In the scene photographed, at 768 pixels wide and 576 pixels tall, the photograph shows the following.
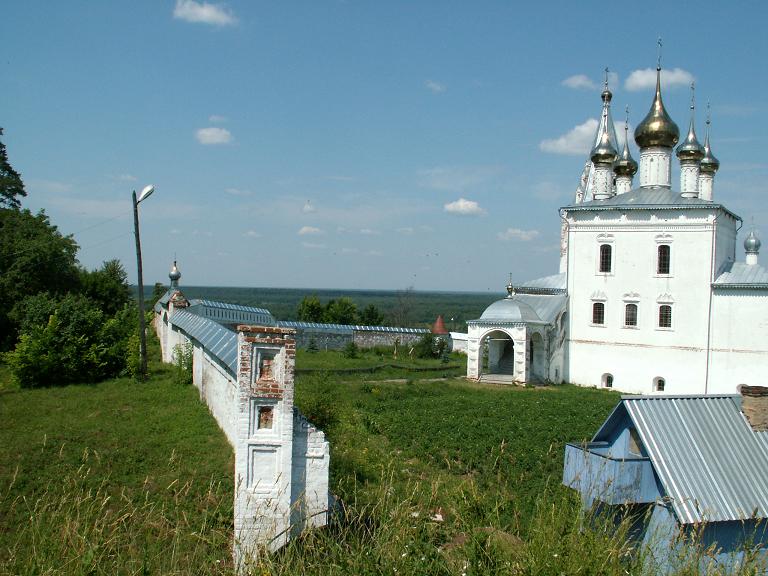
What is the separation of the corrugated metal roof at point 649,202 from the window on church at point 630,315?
3.31m

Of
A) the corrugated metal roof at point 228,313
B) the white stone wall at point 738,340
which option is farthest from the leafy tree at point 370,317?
the white stone wall at point 738,340

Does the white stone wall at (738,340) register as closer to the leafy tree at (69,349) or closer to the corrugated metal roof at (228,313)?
the corrugated metal roof at (228,313)

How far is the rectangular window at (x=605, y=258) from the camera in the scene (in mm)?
23203

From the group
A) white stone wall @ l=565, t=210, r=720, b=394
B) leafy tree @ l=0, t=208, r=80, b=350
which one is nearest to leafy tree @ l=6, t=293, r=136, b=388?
leafy tree @ l=0, t=208, r=80, b=350

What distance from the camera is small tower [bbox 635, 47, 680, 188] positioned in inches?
893

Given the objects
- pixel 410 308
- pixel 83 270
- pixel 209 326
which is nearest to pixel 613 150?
pixel 209 326

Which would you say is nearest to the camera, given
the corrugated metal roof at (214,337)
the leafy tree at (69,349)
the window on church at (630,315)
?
the corrugated metal roof at (214,337)

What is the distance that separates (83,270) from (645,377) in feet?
84.2

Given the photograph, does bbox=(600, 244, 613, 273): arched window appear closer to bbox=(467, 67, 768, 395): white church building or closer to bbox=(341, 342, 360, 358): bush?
bbox=(467, 67, 768, 395): white church building

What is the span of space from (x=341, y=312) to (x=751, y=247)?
863 inches

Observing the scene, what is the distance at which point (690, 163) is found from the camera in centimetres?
2278

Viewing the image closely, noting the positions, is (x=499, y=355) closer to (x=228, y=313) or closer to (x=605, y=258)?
(x=605, y=258)

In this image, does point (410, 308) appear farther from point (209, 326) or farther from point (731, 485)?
point (731, 485)

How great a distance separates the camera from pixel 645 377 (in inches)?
877
